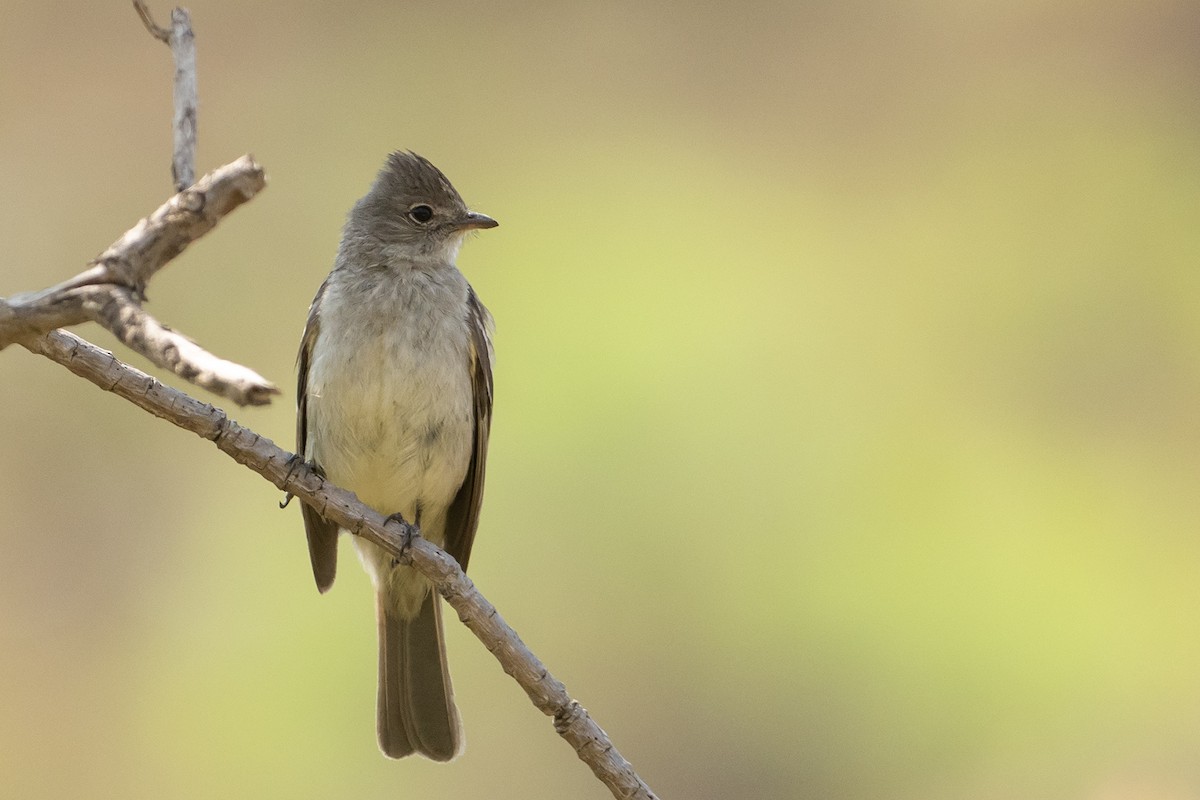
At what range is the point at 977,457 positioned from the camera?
688cm

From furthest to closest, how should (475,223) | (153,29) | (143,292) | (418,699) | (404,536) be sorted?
(475,223), (418,699), (404,536), (153,29), (143,292)

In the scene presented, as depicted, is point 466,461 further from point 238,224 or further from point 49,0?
point 49,0

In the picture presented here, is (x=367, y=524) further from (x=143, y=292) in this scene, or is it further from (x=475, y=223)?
(x=475, y=223)

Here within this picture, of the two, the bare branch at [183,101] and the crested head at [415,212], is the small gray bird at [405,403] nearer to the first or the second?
the crested head at [415,212]

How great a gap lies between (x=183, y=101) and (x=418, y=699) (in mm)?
2426

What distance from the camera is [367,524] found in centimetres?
309

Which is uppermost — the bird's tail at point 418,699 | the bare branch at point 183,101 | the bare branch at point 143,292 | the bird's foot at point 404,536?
the bare branch at point 183,101

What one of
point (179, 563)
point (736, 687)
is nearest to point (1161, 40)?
point (736, 687)

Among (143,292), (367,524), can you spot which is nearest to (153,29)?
(143,292)

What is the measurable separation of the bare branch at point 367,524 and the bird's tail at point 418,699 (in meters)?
0.98

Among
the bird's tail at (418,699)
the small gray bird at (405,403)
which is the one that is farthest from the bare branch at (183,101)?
the bird's tail at (418,699)

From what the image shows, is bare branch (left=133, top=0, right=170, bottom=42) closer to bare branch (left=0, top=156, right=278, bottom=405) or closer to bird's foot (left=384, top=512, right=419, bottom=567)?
bare branch (left=0, top=156, right=278, bottom=405)

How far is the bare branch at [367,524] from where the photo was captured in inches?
96.0

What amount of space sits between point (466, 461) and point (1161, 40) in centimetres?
655
